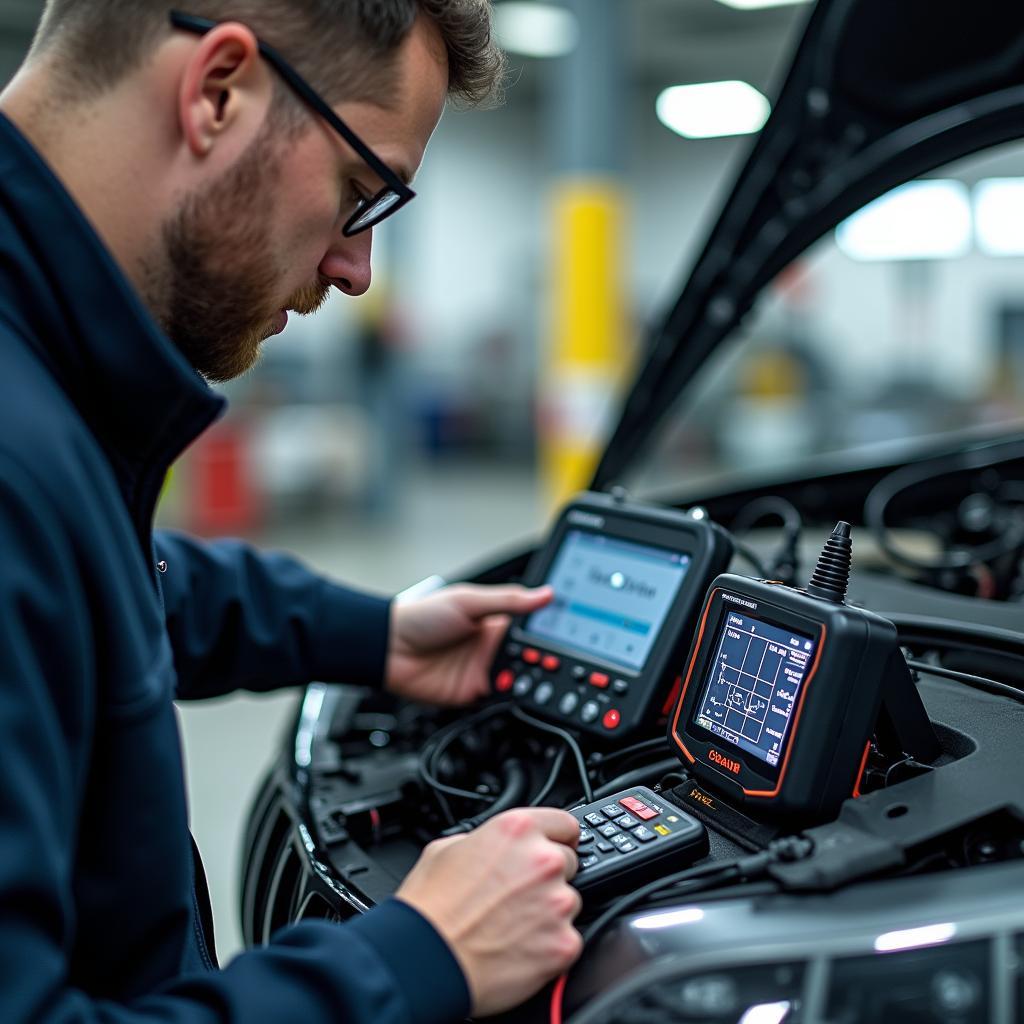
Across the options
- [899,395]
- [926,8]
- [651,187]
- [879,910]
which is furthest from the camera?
[651,187]

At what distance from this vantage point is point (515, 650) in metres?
1.21

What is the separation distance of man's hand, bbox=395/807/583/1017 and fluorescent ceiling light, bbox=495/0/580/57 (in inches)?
224

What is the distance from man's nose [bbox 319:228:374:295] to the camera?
34.6 inches

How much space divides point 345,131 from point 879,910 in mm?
612

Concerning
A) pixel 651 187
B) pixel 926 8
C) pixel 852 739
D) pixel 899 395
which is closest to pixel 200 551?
pixel 852 739

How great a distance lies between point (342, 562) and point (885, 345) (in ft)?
22.7

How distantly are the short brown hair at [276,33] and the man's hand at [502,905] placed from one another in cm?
52

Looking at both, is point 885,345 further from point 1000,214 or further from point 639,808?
point 639,808

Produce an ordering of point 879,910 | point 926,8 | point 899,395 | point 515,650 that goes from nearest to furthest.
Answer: point 879,910, point 515,650, point 926,8, point 899,395

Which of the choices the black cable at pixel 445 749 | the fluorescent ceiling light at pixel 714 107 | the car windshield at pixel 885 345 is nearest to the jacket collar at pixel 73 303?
the black cable at pixel 445 749

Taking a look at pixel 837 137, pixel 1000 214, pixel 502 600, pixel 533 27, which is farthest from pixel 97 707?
pixel 1000 214

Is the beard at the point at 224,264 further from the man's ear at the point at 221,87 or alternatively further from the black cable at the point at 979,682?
the black cable at the point at 979,682

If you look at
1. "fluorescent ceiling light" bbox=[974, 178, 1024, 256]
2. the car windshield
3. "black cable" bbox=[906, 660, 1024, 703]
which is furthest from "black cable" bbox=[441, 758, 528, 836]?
"fluorescent ceiling light" bbox=[974, 178, 1024, 256]

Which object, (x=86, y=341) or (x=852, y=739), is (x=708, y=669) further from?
(x=86, y=341)
